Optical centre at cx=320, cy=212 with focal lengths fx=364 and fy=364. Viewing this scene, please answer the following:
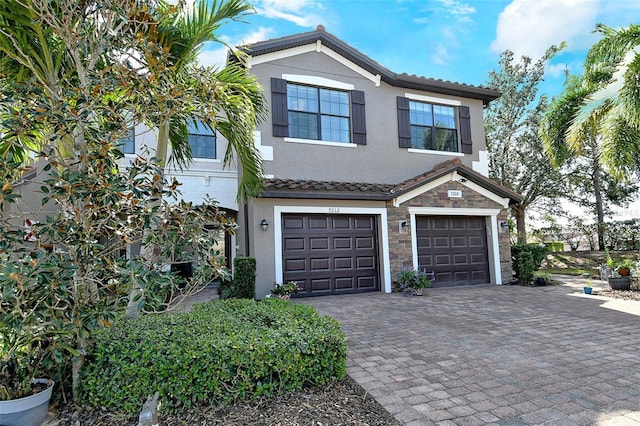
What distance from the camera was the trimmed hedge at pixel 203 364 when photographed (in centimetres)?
332

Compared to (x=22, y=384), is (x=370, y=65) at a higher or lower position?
higher

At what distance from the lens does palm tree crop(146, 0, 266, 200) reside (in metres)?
4.62

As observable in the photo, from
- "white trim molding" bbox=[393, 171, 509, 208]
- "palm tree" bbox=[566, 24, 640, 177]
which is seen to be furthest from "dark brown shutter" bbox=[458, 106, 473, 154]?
"palm tree" bbox=[566, 24, 640, 177]

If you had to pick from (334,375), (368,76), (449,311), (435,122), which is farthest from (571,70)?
(334,375)

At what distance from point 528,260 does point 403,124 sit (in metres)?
5.93

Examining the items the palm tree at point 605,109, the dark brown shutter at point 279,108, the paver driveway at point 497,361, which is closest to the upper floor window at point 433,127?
the palm tree at point 605,109

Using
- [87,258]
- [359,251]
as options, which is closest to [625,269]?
[359,251]

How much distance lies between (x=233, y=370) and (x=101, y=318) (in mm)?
1276

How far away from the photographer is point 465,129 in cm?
1258

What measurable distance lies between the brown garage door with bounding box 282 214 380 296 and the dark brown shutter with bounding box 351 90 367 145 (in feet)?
8.01

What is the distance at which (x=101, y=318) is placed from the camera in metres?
3.26

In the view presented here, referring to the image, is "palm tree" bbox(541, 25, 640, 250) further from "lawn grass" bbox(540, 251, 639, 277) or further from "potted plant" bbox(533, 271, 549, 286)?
"lawn grass" bbox(540, 251, 639, 277)

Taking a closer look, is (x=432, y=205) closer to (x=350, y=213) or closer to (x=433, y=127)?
(x=350, y=213)

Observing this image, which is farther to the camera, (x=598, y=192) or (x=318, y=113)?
(x=598, y=192)
